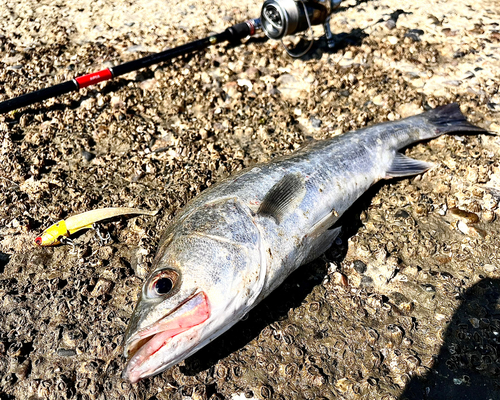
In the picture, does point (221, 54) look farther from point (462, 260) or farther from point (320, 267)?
point (462, 260)

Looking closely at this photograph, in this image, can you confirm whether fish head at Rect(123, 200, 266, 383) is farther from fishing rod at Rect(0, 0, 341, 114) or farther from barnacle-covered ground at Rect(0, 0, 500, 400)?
fishing rod at Rect(0, 0, 341, 114)

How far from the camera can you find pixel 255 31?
5031 mm

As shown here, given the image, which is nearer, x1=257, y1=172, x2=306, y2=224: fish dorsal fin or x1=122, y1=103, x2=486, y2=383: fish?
x1=122, y1=103, x2=486, y2=383: fish

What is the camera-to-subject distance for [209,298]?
7.79 feet

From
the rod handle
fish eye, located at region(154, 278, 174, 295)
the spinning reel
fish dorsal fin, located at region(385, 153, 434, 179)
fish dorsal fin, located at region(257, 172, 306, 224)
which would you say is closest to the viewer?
fish eye, located at region(154, 278, 174, 295)

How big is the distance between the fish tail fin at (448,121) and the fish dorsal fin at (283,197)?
177cm

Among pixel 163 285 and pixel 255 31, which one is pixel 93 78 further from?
pixel 163 285

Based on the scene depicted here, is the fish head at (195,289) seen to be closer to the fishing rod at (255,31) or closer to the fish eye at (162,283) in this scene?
the fish eye at (162,283)

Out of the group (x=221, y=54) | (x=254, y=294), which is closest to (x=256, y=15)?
(x=221, y=54)

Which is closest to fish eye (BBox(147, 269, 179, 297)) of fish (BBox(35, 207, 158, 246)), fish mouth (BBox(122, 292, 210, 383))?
fish mouth (BBox(122, 292, 210, 383))

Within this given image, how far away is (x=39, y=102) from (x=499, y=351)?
4.89m

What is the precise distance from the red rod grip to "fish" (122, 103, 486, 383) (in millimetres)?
2224

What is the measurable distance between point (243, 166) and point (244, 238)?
54.3 inches

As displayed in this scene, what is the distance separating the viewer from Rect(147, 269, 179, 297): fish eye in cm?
240
